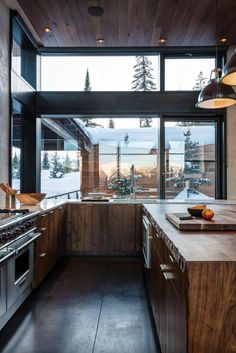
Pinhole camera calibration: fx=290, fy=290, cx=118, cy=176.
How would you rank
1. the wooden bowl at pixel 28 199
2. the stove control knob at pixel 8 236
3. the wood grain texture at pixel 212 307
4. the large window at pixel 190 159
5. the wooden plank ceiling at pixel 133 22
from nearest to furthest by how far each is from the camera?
the wood grain texture at pixel 212 307, the stove control knob at pixel 8 236, the wooden plank ceiling at pixel 133 22, the wooden bowl at pixel 28 199, the large window at pixel 190 159

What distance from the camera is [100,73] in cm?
525

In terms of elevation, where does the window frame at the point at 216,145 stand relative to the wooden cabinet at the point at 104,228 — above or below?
above

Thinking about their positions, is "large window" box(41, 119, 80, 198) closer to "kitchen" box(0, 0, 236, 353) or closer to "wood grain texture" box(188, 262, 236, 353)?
"kitchen" box(0, 0, 236, 353)

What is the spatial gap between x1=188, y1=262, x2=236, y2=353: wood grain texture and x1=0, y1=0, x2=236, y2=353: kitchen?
15cm

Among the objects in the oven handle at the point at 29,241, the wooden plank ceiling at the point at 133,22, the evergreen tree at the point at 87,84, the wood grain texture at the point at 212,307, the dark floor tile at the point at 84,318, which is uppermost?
the wooden plank ceiling at the point at 133,22

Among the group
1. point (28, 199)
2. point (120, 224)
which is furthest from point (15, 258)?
point (120, 224)

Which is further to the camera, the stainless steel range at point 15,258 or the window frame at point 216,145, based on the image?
the window frame at point 216,145

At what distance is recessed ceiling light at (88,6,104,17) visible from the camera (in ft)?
12.0

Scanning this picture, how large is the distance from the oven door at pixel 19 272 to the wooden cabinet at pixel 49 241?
7.6 inches

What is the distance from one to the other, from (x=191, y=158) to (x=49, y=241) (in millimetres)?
2970

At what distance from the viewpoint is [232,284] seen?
1.12m

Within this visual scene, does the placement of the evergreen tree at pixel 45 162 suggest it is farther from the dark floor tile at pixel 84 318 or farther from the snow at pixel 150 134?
the dark floor tile at pixel 84 318

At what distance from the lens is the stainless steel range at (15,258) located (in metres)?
2.30

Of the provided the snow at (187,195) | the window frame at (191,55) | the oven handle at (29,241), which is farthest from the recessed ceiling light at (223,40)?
the oven handle at (29,241)
